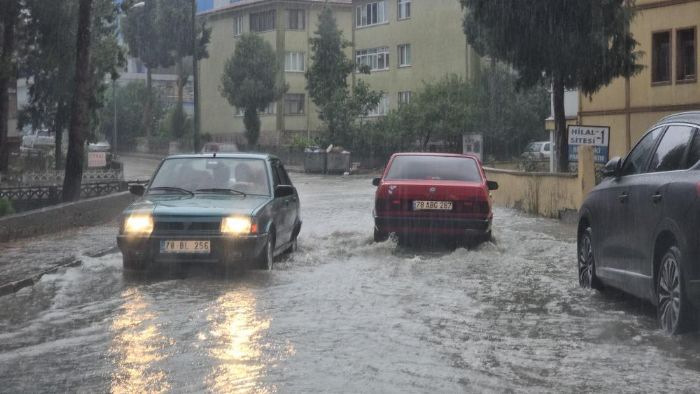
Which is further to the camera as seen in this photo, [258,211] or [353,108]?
[353,108]

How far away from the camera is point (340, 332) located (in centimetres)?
830

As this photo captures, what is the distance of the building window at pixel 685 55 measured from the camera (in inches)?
1210

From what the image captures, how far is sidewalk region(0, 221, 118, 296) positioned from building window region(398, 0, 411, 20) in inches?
1818

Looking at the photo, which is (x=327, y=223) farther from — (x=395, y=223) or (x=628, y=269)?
(x=628, y=269)

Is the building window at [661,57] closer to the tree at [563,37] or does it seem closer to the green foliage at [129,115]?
the tree at [563,37]

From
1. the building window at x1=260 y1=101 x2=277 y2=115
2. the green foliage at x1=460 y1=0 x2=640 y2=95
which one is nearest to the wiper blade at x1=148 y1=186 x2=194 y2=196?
the green foliage at x1=460 y1=0 x2=640 y2=95

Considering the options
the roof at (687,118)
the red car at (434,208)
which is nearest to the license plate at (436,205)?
the red car at (434,208)

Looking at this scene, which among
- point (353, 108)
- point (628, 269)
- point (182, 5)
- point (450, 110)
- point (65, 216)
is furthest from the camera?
point (182, 5)

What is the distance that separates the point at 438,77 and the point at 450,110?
6987 mm

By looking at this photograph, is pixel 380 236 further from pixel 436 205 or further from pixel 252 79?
pixel 252 79

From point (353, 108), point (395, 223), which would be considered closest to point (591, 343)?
point (395, 223)

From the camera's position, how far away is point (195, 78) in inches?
1672

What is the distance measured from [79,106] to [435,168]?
34.3 feet

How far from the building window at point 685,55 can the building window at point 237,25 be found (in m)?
49.6
